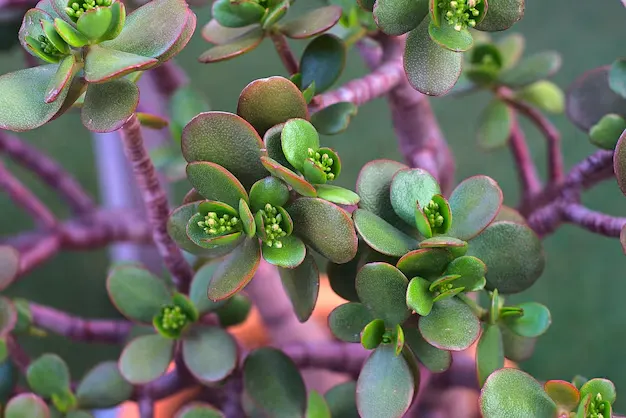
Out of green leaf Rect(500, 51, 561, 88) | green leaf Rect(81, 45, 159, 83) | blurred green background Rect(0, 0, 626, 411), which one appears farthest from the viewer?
blurred green background Rect(0, 0, 626, 411)

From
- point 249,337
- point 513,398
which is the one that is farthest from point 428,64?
point 249,337

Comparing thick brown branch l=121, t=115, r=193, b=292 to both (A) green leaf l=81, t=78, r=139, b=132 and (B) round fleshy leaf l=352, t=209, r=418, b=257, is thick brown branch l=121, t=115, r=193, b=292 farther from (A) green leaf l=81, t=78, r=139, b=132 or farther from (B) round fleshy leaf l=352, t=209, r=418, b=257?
(B) round fleshy leaf l=352, t=209, r=418, b=257

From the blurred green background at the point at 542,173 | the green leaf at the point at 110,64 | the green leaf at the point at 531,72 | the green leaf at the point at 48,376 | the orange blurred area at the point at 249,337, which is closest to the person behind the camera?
the green leaf at the point at 110,64

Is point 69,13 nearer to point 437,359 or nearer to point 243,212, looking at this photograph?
point 243,212

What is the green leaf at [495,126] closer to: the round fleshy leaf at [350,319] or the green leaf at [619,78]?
the green leaf at [619,78]

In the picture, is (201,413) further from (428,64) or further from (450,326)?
(428,64)

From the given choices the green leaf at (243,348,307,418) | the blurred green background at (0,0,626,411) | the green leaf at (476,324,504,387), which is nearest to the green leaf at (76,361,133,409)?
the green leaf at (243,348,307,418)

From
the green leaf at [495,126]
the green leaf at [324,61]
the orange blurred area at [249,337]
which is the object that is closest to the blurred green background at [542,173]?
the orange blurred area at [249,337]
